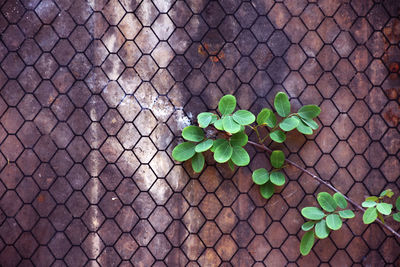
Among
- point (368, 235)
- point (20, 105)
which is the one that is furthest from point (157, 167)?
point (368, 235)

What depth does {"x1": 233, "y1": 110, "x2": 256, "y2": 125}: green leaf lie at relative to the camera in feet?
5.68

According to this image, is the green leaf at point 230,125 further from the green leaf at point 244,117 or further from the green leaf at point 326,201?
the green leaf at point 326,201

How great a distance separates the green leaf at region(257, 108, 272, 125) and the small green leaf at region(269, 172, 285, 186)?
222 mm

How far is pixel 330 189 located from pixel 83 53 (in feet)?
3.95

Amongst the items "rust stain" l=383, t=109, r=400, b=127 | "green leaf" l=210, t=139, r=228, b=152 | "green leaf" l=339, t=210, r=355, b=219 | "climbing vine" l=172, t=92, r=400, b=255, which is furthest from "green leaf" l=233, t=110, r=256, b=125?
"rust stain" l=383, t=109, r=400, b=127

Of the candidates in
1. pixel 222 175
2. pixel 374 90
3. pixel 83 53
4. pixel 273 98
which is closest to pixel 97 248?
pixel 222 175

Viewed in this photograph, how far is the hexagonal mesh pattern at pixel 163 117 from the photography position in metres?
1.88

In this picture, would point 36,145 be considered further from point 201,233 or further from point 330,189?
point 330,189

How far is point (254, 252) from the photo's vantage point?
191cm

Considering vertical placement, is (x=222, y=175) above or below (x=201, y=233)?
above

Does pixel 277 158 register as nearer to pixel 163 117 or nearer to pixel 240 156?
pixel 240 156

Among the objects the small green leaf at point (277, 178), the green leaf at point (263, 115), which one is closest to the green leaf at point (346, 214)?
the small green leaf at point (277, 178)

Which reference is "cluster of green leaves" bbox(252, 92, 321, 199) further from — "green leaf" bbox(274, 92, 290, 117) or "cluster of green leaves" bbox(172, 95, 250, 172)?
"cluster of green leaves" bbox(172, 95, 250, 172)

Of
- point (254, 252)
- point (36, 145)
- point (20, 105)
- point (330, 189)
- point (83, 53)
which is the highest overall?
point (83, 53)
